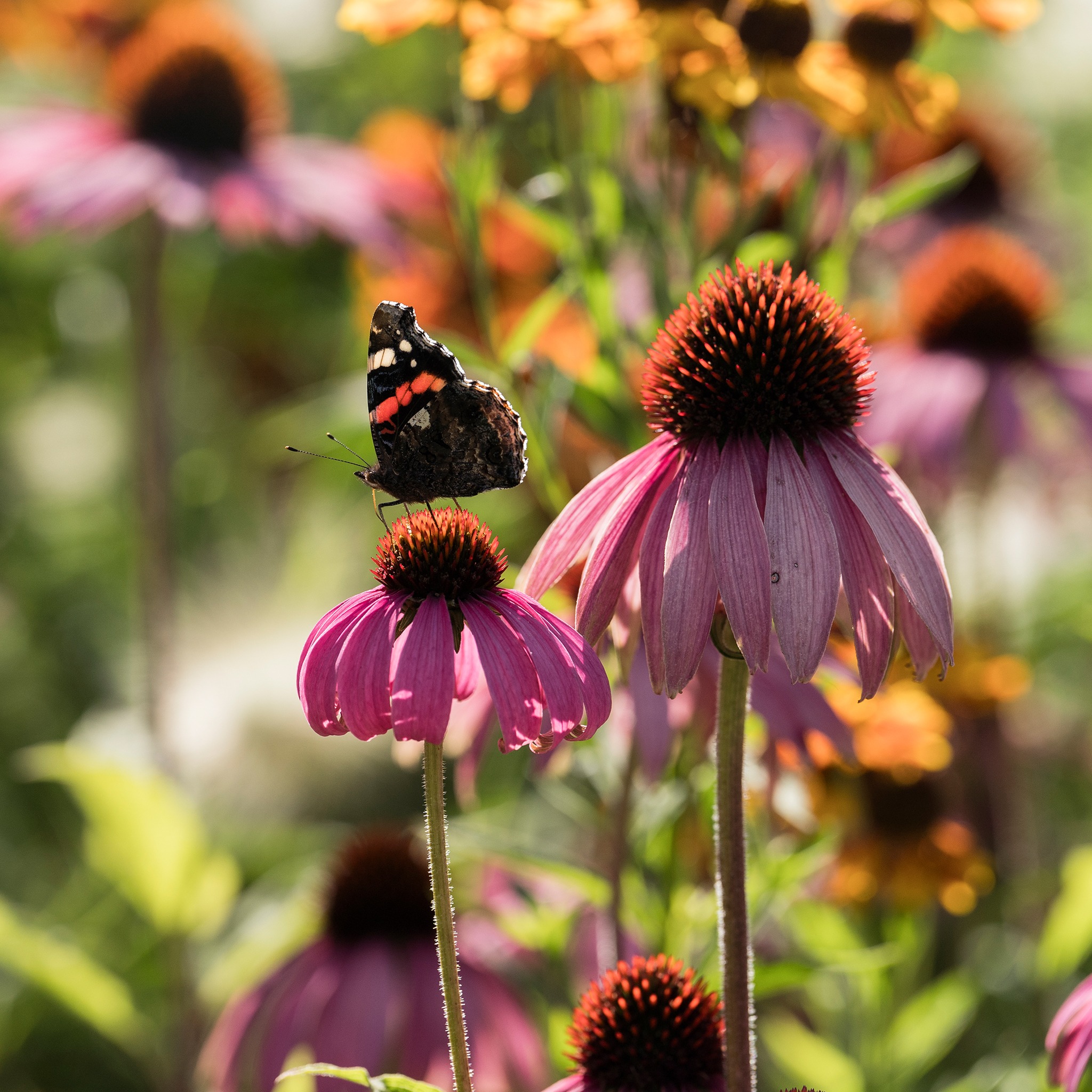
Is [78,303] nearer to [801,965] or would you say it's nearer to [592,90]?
[592,90]

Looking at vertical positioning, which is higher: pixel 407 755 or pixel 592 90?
pixel 592 90

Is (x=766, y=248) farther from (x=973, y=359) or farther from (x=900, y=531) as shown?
(x=973, y=359)

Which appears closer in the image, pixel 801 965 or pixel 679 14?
pixel 801 965

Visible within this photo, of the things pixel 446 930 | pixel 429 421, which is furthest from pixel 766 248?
pixel 446 930

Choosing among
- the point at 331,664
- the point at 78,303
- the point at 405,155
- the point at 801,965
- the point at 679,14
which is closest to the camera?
the point at 331,664

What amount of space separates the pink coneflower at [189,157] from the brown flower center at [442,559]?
1075mm

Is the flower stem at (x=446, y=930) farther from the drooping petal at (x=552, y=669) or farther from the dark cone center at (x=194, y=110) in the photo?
the dark cone center at (x=194, y=110)

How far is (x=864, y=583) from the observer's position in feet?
2.52

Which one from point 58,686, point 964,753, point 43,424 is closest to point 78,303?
point 43,424

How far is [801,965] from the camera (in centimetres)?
100

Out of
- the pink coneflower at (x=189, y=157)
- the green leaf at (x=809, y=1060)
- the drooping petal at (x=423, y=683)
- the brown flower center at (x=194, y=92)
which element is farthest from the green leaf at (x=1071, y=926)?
the brown flower center at (x=194, y=92)

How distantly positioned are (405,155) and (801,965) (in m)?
2.00

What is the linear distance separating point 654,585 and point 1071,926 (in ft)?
2.89

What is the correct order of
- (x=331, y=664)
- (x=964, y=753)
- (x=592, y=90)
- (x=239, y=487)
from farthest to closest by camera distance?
(x=239, y=487)
(x=964, y=753)
(x=592, y=90)
(x=331, y=664)
